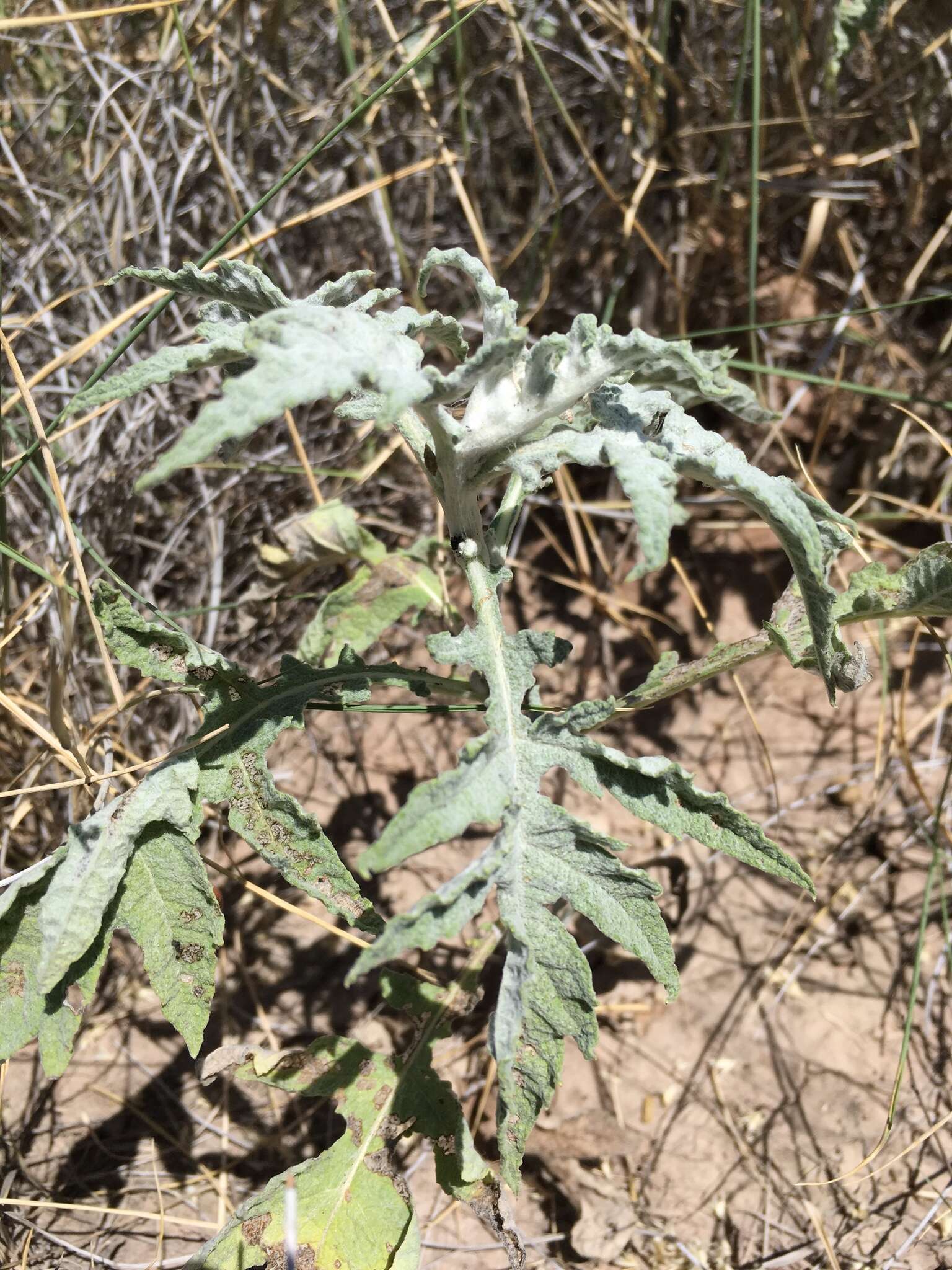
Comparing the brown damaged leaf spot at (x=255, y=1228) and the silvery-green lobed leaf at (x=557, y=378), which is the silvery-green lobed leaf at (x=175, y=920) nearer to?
→ the brown damaged leaf spot at (x=255, y=1228)

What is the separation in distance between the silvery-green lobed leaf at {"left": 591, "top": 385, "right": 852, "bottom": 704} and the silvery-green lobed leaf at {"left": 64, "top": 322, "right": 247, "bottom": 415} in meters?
0.51

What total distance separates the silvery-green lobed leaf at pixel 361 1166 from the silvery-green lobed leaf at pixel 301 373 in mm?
1010

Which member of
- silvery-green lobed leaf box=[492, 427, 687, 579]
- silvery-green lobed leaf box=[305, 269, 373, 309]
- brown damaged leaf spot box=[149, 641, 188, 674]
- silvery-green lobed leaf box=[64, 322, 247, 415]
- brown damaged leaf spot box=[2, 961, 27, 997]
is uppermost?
silvery-green lobed leaf box=[64, 322, 247, 415]

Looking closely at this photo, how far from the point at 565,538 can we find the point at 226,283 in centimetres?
142

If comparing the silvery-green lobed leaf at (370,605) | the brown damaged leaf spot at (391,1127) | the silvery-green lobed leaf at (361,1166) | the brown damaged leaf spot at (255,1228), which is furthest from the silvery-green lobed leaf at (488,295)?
the brown damaged leaf spot at (255,1228)

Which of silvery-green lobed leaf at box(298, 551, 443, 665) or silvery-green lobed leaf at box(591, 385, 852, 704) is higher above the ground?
silvery-green lobed leaf at box(591, 385, 852, 704)

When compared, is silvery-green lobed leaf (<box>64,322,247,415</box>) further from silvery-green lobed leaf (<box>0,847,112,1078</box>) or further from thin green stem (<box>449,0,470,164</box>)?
thin green stem (<box>449,0,470,164</box>)

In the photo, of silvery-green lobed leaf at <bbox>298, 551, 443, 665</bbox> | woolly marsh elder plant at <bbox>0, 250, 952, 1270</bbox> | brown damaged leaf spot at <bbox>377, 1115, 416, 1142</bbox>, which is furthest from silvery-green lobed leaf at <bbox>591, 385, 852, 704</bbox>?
brown damaged leaf spot at <bbox>377, 1115, 416, 1142</bbox>

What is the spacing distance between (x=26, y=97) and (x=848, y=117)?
203cm

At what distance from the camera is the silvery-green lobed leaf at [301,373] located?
0.99 meters

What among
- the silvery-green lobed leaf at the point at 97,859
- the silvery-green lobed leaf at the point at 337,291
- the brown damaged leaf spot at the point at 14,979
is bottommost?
the brown damaged leaf spot at the point at 14,979

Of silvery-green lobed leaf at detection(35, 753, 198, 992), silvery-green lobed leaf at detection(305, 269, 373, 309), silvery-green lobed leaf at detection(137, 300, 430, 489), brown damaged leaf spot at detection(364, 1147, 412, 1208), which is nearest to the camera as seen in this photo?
silvery-green lobed leaf at detection(137, 300, 430, 489)

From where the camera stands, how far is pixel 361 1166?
1.56 m

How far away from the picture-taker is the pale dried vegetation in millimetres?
1967
